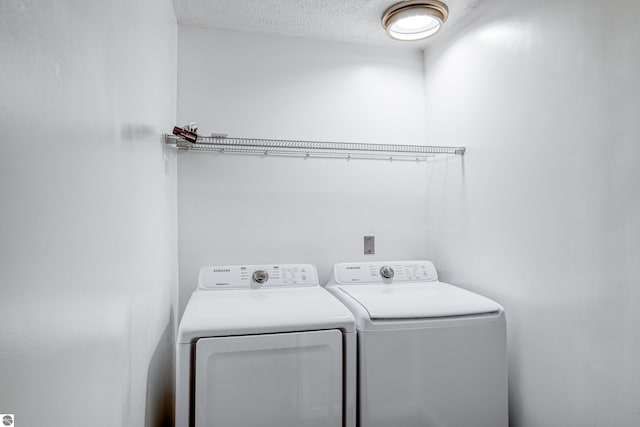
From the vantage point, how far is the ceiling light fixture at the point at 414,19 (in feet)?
5.93

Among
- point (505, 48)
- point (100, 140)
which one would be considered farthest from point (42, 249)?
point (505, 48)

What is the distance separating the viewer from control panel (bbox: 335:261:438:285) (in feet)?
6.83

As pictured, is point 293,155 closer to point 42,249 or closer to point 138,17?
point 138,17

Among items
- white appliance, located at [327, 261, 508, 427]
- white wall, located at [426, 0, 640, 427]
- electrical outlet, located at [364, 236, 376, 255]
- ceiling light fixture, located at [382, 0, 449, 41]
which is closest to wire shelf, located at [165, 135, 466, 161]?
white wall, located at [426, 0, 640, 427]

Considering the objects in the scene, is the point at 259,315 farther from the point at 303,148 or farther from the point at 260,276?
the point at 303,148

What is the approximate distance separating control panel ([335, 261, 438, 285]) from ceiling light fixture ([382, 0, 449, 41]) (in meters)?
1.33

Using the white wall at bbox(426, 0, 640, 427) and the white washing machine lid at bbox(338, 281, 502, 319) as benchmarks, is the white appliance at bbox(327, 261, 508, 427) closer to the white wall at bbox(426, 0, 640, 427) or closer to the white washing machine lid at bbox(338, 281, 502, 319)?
the white washing machine lid at bbox(338, 281, 502, 319)

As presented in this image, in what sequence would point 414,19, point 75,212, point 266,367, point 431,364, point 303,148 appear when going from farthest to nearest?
point 303,148 → point 414,19 → point 431,364 → point 266,367 → point 75,212

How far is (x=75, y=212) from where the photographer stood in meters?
0.71

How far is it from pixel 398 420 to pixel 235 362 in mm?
708

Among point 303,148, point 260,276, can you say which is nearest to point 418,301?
point 260,276

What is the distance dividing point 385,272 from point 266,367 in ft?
3.24

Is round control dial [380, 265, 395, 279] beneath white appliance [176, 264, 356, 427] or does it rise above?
above

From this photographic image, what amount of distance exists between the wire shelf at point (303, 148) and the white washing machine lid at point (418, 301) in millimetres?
774
